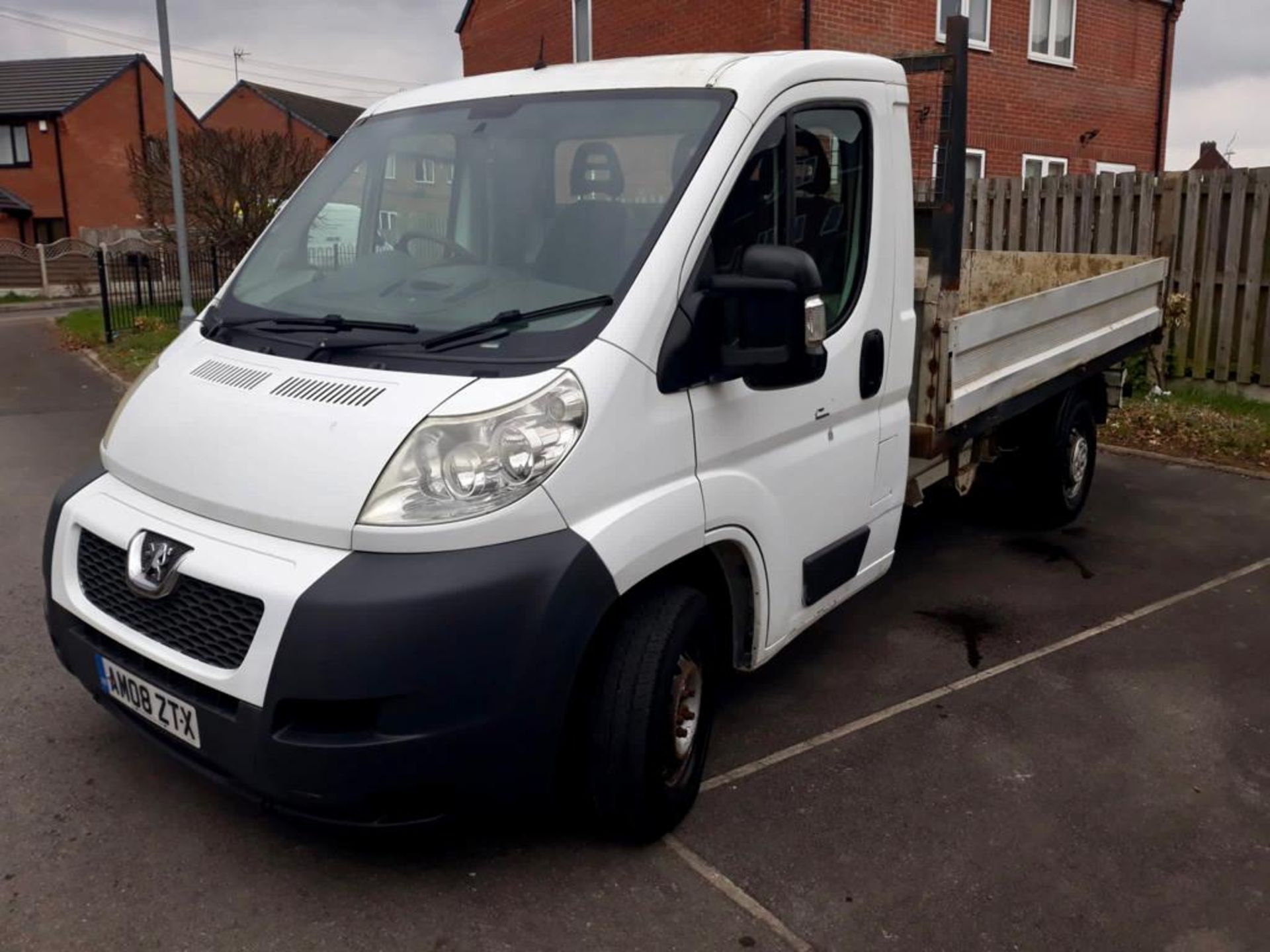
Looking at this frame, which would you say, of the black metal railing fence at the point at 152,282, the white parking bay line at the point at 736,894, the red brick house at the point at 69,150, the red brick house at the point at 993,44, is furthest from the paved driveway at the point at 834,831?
the red brick house at the point at 69,150

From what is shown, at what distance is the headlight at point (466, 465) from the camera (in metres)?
2.75

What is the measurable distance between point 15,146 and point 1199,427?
44523mm

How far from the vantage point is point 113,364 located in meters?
14.1

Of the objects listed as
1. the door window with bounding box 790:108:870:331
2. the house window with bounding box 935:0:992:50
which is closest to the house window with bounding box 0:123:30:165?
the house window with bounding box 935:0:992:50

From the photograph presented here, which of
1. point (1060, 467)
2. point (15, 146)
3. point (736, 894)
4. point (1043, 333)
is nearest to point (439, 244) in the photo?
point (736, 894)

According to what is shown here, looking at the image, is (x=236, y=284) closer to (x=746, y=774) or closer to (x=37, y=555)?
(x=746, y=774)

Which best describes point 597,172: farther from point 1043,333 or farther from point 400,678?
point 1043,333

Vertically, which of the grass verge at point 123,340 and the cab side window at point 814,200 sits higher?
the cab side window at point 814,200

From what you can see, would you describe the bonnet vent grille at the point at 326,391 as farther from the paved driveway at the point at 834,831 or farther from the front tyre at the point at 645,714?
the paved driveway at the point at 834,831

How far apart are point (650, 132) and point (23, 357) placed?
48.8 feet

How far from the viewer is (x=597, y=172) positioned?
348cm

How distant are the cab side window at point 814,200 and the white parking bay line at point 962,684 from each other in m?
1.47

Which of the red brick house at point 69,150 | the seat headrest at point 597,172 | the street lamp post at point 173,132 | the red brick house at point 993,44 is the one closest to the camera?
the seat headrest at point 597,172

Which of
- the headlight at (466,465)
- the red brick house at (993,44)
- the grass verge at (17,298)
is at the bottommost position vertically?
the grass verge at (17,298)
